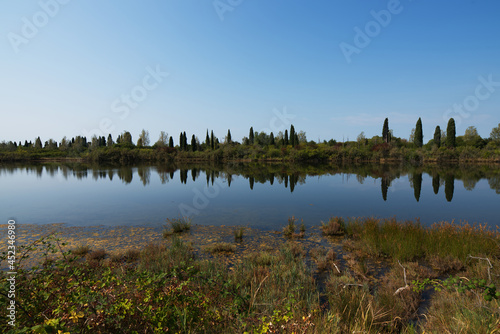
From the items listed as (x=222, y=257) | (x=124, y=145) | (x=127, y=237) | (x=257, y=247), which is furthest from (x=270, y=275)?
(x=124, y=145)

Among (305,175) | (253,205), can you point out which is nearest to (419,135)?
(305,175)

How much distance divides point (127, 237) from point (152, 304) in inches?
336

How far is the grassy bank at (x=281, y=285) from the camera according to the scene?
302 centimetres

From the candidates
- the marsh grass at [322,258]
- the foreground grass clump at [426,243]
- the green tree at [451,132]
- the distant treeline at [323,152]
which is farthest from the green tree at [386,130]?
the marsh grass at [322,258]

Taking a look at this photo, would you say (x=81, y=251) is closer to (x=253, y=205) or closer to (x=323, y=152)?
(x=253, y=205)

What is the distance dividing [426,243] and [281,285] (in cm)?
609

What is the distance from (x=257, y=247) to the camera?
9570 millimetres

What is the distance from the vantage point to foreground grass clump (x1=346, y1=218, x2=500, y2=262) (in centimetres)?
762

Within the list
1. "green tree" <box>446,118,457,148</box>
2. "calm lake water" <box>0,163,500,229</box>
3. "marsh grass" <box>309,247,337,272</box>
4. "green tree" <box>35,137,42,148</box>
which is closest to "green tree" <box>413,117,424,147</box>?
"green tree" <box>446,118,457,148</box>

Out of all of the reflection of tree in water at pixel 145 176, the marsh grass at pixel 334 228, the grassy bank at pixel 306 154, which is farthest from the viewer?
the grassy bank at pixel 306 154

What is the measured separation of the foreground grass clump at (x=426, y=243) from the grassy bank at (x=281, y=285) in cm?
4

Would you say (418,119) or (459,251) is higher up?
(418,119)

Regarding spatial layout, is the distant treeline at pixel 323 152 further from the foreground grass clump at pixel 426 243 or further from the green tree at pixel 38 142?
the foreground grass clump at pixel 426 243

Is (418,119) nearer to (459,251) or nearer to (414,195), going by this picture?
(414,195)
